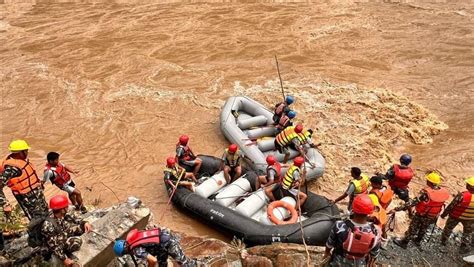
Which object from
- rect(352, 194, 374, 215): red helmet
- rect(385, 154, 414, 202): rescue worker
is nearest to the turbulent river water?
rect(385, 154, 414, 202): rescue worker

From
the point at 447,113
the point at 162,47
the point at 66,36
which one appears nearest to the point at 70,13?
the point at 66,36

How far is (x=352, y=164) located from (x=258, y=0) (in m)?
11.5

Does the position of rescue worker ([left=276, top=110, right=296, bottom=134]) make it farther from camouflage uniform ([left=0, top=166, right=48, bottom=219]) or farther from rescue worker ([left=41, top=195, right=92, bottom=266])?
rescue worker ([left=41, top=195, right=92, bottom=266])

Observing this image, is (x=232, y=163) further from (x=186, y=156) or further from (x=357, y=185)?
(x=357, y=185)

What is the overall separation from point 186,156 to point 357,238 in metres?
4.19

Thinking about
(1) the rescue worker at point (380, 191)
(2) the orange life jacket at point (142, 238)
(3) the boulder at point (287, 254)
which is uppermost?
(2) the orange life jacket at point (142, 238)

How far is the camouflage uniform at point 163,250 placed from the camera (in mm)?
4266

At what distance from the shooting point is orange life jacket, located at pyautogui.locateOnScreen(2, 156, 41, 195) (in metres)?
5.52

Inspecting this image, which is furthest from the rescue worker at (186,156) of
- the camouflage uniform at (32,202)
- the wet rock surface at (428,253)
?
the wet rock surface at (428,253)

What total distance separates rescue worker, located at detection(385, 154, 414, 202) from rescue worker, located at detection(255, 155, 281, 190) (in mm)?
1716

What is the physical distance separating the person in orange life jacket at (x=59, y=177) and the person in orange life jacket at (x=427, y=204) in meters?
4.67

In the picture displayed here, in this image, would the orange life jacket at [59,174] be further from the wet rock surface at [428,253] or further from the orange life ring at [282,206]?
the wet rock surface at [428,253]

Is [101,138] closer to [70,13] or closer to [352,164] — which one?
[352,164]

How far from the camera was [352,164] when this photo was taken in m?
8.81
